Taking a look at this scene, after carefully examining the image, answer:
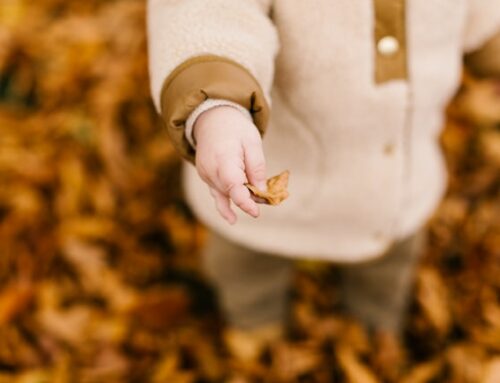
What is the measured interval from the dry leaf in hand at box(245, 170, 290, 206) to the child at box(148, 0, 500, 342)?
0.05 feet

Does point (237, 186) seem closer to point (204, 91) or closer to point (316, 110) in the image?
point (204, 91)

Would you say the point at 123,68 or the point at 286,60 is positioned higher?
the point at 286,60

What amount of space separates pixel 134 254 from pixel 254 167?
3.69 feet

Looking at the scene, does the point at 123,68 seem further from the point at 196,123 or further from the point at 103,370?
the point at 196,123

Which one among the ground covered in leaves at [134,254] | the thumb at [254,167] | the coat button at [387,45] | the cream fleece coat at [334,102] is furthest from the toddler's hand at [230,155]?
the ground covered in leaves at [134,254]

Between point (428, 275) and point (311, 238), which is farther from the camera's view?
point (428, 275)

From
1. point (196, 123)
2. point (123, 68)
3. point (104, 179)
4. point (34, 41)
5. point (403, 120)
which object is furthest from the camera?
point (34, 41)

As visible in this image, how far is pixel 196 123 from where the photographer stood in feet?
2.82

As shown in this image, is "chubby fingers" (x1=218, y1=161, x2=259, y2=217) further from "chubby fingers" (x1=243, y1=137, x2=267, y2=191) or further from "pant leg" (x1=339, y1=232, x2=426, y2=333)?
"pant leg" (x1=339, y1=232, x2=426, y2=333)

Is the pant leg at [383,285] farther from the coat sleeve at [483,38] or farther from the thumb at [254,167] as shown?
the thumb at [254,167]

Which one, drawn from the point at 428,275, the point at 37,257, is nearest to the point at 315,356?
the point at 428,275

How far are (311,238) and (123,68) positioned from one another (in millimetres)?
1039

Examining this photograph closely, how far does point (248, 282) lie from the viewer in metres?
1.60

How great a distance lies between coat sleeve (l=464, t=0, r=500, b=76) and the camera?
1150 millimetres
